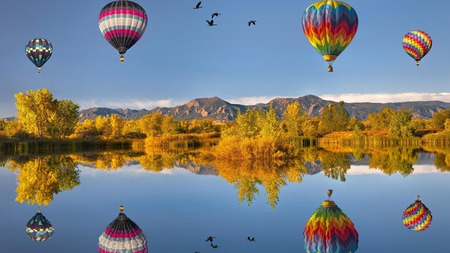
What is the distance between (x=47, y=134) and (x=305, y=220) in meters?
78.1

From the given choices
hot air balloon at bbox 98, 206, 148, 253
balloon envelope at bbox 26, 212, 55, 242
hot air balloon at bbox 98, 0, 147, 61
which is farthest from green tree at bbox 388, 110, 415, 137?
balloon envelope at bbox 26, 212, 55, 242

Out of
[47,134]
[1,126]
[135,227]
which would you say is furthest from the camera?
[1,126]

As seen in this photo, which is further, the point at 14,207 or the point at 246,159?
the point at 246,159

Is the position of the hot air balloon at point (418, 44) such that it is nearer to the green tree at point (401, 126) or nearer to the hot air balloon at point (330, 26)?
the hot air balloon at point (330, 26)

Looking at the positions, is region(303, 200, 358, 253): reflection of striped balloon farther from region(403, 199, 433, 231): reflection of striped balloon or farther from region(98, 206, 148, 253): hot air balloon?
region(98, 206, 148, 253): hot air balloon

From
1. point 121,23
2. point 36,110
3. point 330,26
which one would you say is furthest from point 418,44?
point 36,110

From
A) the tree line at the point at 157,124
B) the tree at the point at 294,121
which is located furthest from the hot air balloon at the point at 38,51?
the tree at the point at 294,121

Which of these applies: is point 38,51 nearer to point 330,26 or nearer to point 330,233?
point 330,26

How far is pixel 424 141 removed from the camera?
8194cm

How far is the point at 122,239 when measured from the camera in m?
13.7

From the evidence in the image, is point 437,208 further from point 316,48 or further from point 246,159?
point 246,159

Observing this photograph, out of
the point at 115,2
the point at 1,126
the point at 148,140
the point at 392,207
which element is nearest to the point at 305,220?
the point at 392,207

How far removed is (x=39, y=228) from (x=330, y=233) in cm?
957

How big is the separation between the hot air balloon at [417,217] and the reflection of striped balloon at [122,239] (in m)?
8.84
